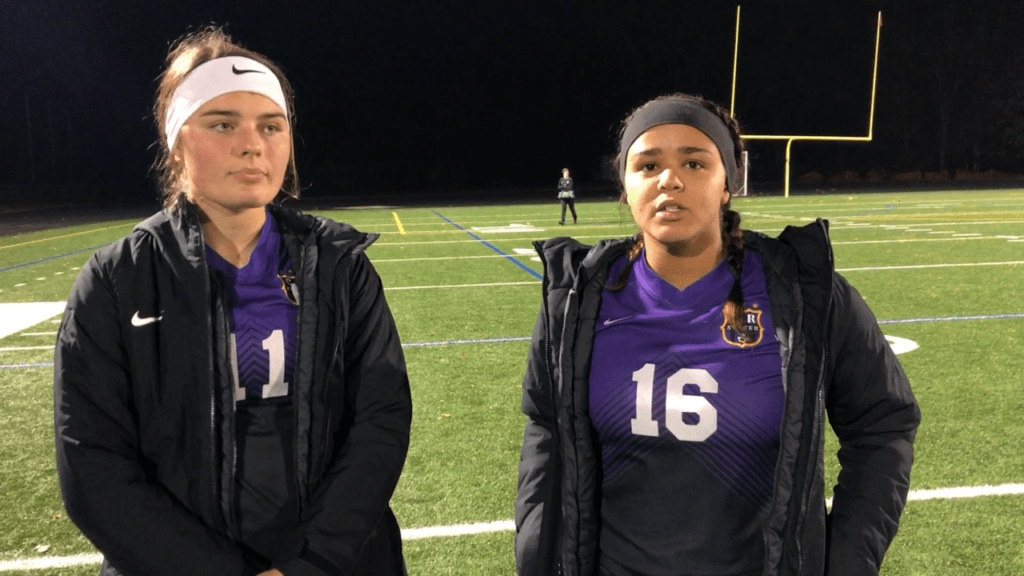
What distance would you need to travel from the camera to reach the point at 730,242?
5.83ft

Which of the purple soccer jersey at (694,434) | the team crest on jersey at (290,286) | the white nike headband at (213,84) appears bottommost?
the purple soccer jersey at (694,434)

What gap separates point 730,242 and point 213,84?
1106 millimetres

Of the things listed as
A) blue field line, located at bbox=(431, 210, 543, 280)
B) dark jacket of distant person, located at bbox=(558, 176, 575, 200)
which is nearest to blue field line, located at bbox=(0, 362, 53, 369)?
blue field line, located at bbox=(431, 210, 543, 280)

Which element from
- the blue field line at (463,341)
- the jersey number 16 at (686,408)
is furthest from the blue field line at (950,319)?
the jersey number 16 at (686,408)

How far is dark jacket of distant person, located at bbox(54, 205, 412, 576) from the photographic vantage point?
59.7 inches

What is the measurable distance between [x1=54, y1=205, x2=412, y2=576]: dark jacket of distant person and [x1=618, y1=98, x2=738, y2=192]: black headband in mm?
637

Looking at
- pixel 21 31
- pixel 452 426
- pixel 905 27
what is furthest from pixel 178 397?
pixel 21 31

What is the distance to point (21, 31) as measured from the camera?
41719 mm

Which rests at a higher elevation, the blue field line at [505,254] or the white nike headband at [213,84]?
the white nike headband at [213,84]

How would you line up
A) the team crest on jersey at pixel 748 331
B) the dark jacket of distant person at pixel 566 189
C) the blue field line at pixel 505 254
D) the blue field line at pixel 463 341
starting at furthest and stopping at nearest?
the dark jacket of distant person at pixel 566 189, the blue field line at pixel 505 254, the blue field line at pixel 463 341, the team crest on jersey at pixel 748 331

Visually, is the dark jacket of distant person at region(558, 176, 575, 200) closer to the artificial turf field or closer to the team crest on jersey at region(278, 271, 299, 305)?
the artificial turf field

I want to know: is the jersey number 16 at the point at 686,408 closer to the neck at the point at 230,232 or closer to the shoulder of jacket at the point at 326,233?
the shoulder of jacket at the point at 326,233

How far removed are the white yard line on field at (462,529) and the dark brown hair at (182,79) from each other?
5.45ft

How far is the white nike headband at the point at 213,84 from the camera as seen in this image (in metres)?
1.68
